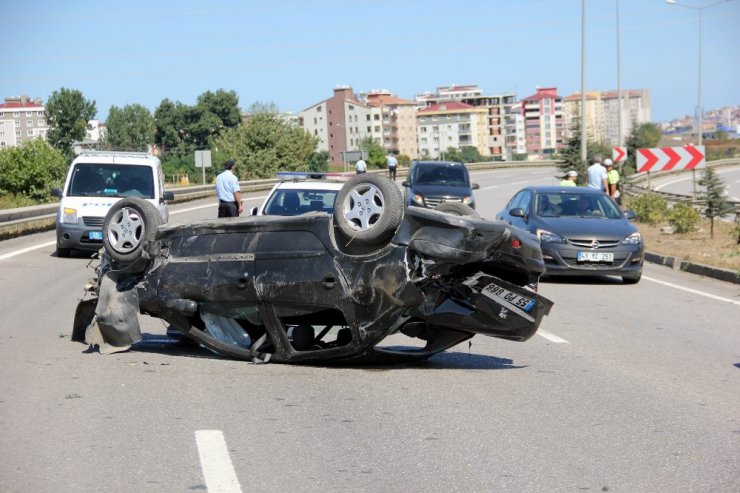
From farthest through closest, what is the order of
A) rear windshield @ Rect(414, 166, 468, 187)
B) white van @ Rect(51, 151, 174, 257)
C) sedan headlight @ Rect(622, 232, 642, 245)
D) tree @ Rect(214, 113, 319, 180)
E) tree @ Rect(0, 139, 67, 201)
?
tree @ Rect(214, 113, 319, 180) → tree @ Rect(0, 139, 67, 201) → rear windshield @ Rect(414, 166, 468, 187) → white van @ Rect(51, 151, 174, 257) → sedan headlight @ Rect(622, 232, 642, 245)

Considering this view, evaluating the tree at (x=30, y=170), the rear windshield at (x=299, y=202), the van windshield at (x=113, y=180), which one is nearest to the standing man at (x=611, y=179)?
the van windshield at (x=113, y=180)

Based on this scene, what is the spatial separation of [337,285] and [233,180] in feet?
39.3

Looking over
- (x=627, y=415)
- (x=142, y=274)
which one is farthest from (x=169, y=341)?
(x=627, y=415)

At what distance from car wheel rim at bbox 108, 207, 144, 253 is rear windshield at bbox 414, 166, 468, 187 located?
2397 centimetres

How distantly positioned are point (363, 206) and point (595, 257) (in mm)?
8804

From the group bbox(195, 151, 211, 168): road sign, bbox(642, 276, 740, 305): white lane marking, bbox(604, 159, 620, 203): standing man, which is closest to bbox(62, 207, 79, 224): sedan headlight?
bbox(642, 276, 740, 305): white lane marking

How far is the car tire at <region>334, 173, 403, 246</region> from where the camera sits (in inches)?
334

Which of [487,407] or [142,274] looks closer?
[487,407]

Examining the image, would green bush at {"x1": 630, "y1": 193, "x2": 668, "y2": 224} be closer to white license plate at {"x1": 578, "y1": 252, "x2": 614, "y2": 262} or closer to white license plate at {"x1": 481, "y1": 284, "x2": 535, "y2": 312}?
white license plate at {"x1": 578, "y1": 252, "x2": 614, "y2": 262}

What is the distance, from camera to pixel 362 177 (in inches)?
349

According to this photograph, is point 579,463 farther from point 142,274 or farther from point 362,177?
point 142,274

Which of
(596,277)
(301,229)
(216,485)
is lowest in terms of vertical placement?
(596,277)

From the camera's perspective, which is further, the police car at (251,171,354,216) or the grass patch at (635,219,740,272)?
the grass patch at (635,219,740,272)

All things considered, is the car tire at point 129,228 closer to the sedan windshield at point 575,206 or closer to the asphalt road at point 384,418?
the asphalt road at point 384,418
